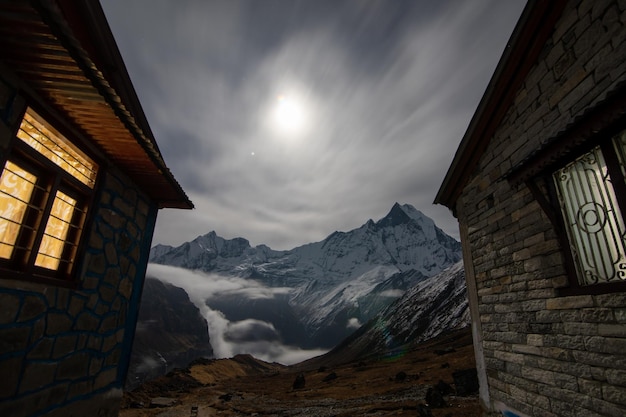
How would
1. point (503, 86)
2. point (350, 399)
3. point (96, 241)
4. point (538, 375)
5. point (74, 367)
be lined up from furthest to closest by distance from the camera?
point (350, 399) < point (503, 86) < point (538, 375) < point (96, 241) < point (74, 367)

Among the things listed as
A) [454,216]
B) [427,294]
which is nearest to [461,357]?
[454,216]

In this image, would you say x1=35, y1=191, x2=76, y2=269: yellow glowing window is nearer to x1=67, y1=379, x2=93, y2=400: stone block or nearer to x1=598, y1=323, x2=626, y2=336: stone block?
x1=67, y1=379, x2=93, y2=400: stone block

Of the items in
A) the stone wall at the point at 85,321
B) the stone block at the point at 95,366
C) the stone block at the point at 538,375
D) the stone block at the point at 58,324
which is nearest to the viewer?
the stone wall at the point at 85,321

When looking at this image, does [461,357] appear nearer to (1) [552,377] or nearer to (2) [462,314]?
(1) [552,377]

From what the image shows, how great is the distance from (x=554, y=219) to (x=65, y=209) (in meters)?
6.27

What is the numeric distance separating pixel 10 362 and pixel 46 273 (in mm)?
876

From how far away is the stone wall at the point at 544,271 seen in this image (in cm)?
374

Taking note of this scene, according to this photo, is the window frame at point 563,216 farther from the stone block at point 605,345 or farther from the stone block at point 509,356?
the stone block at point 509,356

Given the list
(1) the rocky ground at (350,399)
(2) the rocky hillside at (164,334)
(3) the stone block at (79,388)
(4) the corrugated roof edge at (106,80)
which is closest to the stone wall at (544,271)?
(4) the corrugated roof edge at (106,80)

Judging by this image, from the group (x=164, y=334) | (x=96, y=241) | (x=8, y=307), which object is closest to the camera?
(x=8, y=307)

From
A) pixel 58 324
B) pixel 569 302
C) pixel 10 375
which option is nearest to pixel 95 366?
pixel 58 324

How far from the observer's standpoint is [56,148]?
11.8 ft

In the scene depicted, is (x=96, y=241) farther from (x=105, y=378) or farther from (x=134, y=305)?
(x=105, y=378)

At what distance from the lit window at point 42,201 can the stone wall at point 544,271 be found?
6.14 meters
